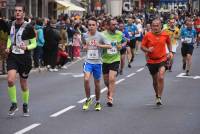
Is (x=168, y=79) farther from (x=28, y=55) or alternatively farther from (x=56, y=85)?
(x=28, y=55)

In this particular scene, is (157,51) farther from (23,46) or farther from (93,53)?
(23,46)

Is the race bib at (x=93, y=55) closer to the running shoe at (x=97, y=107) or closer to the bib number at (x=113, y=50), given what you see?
the bib number at (x=113, y=50)

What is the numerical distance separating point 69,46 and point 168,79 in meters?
8.92

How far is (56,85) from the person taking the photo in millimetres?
18266

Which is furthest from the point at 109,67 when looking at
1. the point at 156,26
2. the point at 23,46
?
the point at 23,46

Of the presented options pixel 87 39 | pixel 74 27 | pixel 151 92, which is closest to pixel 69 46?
pixel 74 27

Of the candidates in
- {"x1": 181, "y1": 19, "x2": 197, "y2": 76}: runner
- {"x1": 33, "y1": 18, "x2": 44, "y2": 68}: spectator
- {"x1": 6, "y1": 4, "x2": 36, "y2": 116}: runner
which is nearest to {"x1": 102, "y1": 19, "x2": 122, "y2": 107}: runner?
{"x1": 6, "y1": 4, "x2": 36, "y2": 116}: runner

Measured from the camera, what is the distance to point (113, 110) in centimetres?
1286

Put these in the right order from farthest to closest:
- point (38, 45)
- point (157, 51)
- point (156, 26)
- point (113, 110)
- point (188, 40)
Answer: point (38, 45)
point (188, 40)
point (157, 51)
point (156, 26)
point (113, 110)

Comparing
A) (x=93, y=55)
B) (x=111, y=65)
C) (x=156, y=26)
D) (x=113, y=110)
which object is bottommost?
(x=113, y=110)

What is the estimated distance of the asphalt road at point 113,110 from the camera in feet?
A: 35.0

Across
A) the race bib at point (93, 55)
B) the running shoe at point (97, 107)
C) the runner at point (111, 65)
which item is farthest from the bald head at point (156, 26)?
the running shoe at point (97, 107)

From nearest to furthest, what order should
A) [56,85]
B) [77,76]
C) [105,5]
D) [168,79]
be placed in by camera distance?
[56,85], [168,79], [77,76], [105,5]

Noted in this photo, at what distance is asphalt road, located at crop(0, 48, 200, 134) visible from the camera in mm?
10656
